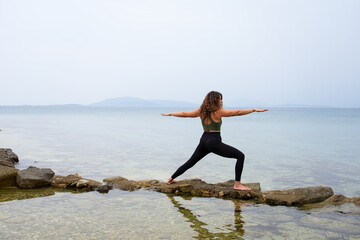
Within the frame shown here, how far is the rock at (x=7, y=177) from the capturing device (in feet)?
28.2

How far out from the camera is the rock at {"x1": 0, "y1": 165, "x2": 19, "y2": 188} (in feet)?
28.2

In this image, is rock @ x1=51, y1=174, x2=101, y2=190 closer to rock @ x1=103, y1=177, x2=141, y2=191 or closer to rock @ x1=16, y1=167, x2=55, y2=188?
rock @ x1=16, y1=167, x2=55, y2=188

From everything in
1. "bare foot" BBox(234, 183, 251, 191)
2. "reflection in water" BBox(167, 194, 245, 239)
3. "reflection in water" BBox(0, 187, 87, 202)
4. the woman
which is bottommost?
"reflection in water" BBox(167, 194, 245, 239)

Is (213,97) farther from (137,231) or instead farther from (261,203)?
(137,231)

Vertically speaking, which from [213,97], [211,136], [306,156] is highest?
[213,97]

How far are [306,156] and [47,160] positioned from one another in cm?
1339

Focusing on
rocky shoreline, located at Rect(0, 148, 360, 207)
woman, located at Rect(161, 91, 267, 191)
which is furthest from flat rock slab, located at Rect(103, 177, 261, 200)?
woman, located at Rect(161, 91, 267, 191)

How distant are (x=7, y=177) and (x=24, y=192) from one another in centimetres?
83

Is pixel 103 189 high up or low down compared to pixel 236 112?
down

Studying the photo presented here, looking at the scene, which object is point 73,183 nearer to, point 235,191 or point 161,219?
point 161,219

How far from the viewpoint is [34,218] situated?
6.22m

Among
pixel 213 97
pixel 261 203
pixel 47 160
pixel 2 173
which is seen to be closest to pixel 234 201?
pixel 261 203

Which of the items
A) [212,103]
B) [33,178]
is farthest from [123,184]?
[212,103]

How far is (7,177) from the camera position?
8680 mm
